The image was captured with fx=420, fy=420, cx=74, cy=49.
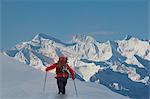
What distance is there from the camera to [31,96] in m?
11.8

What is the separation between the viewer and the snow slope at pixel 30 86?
1195cm

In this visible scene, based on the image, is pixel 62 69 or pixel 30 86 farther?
pixel 30 86

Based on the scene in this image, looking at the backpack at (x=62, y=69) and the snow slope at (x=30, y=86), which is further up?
the backpack at (x=62, y=69)

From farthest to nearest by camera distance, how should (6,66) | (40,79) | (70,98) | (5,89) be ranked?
(6,66) < (40,79) < (5,89) < (70,98)

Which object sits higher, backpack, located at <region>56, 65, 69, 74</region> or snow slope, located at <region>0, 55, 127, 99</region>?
backpack, located at <region>56, 65, 69, 74</region>

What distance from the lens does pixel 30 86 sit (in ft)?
44.2

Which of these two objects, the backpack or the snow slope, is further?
the snow slope

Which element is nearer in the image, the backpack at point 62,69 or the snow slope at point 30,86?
the backpack at point 62,69

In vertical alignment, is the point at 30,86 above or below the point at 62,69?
below

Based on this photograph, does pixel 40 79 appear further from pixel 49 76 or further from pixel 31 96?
pixel 31 96

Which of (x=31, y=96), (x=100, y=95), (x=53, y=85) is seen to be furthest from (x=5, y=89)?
(x=100, y=95)

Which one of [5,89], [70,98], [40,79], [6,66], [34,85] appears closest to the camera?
[70,98]

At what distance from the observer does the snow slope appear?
11953 mm

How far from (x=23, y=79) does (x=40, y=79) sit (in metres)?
0.68
